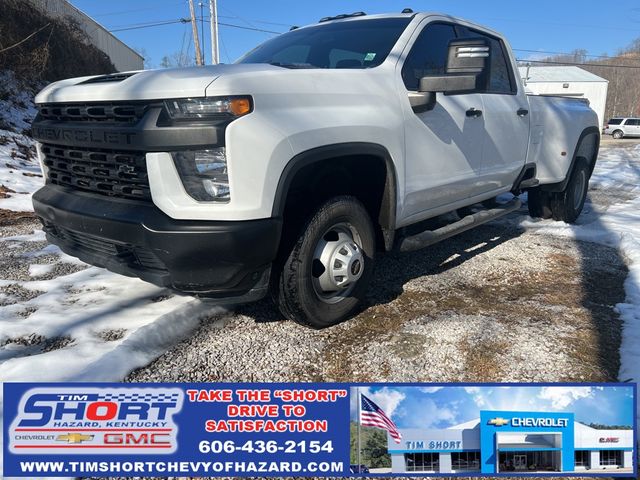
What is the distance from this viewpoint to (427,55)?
11.8 feet

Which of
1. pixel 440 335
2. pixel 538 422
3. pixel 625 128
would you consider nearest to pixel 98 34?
pixel 440 335

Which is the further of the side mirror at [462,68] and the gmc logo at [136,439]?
the side mirror at [462,68]

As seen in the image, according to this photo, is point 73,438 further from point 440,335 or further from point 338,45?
point 338,45

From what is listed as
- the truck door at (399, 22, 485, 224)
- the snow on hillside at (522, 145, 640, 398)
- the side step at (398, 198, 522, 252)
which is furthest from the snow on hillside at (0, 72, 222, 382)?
the snow on hillside at (522, 145, 640, 398)

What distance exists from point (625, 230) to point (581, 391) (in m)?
4.60

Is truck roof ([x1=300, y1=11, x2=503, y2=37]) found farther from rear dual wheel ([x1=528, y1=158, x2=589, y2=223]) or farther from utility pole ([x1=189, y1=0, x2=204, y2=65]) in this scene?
utility pole ([x1=189, y1=0, x2=204, y2=65])

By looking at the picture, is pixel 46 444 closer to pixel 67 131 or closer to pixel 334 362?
pixel 334 362

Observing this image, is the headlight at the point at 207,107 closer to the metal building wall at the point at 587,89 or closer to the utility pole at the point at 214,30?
the utility pole at the point at 214,30

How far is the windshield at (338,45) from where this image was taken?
132 inches

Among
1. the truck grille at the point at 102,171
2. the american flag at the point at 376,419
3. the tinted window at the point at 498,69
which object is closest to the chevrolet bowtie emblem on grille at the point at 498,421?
the american flag at the point at 376,419

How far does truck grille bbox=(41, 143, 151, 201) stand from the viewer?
7.76 feet

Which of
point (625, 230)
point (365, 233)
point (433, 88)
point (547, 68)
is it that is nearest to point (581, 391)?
point (365, 233)

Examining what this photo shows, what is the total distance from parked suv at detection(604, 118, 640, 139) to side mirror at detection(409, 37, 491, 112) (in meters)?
42.5

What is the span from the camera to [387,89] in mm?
3053
